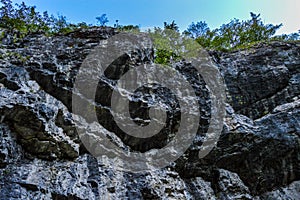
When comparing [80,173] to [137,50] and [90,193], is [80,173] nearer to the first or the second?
[90,193]

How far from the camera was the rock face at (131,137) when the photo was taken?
500 centimetres

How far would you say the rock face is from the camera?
5004 millimetres

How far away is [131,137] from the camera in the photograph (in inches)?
254

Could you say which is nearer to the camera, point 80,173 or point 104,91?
point 80,173

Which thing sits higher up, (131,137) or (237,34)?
(237,34)

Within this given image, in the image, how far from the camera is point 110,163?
5.87 m

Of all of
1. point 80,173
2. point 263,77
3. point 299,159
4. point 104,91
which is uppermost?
point 263,77

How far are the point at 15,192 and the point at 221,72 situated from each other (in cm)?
685

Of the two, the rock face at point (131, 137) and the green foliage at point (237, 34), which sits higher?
the green foliage at point (237, 34)

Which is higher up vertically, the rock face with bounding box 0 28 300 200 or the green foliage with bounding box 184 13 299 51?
the green foliage with bounding box 184 13 299 51

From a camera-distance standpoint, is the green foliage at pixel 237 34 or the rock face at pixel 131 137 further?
the green foliage at pixel 237 34

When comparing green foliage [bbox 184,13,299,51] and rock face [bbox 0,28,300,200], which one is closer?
→ rock face [bbox 0,28,300,200]

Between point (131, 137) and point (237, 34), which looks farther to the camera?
point (237, 34)

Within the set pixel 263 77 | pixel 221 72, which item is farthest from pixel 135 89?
pixel 263 77
